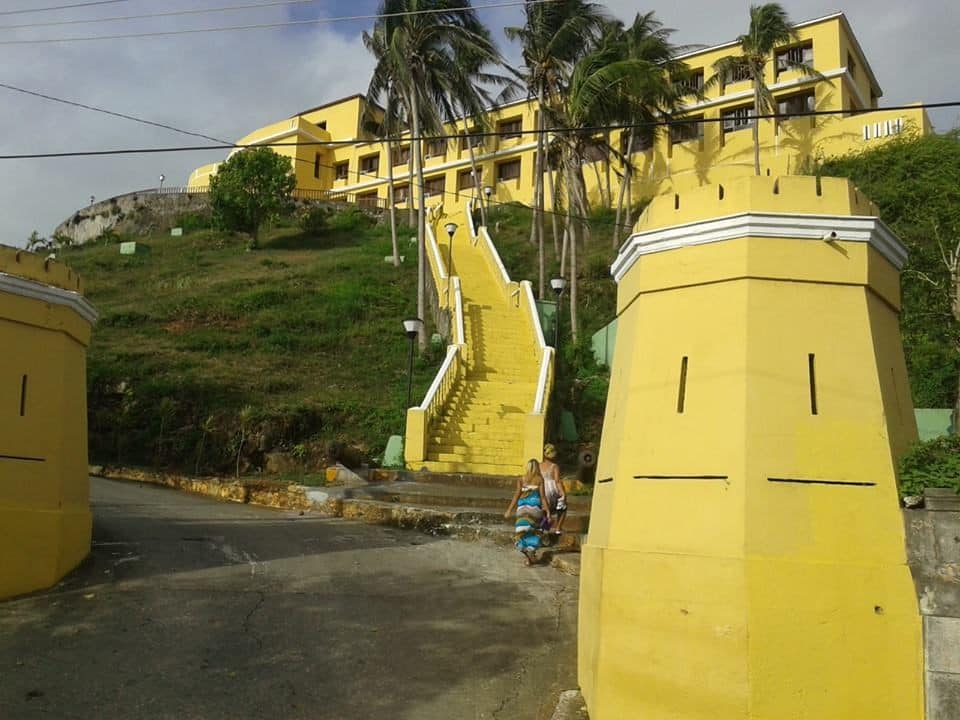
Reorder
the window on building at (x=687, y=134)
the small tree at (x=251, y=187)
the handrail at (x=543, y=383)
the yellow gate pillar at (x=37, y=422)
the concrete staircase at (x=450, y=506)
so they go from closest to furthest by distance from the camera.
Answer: the yellow gate pillar at (x=37, y=422), the concrete staircase at (x=450, y=506), the handrail at (x=543, y=383), the window on building at (x=687, y=134), the small tree at (x=251, y=187)

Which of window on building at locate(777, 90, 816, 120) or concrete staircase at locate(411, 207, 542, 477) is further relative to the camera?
window on building at locate(777, 90, 816, 120)

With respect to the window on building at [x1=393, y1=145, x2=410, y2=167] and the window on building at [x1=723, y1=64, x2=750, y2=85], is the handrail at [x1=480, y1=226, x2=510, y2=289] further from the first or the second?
the window on building at [x1=393, y1=145, x2=410, y2=167]

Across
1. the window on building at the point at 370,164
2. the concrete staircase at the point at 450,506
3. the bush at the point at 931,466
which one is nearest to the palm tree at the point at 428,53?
the concrete staircase at the point at 450,506

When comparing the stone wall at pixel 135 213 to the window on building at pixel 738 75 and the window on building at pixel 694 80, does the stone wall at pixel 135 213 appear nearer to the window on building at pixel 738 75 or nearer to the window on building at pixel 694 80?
the window on building at pixel 694 80

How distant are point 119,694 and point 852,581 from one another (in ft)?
16.4

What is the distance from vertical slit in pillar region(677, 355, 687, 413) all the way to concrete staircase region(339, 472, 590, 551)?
5.19 m

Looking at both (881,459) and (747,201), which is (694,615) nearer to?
(881,459)

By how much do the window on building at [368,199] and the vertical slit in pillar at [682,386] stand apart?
145ft

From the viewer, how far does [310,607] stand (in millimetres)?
7883

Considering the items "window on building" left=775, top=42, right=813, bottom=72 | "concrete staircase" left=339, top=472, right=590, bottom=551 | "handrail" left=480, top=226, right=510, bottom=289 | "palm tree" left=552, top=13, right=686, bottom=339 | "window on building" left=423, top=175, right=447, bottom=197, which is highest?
"window on building" left=775, top=42, right=813, bottom=72

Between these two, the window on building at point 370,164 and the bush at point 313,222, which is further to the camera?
the window on building at point 370,164

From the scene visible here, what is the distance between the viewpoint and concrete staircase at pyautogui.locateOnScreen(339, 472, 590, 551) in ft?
38.5

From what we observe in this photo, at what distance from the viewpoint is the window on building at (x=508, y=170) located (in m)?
44.7

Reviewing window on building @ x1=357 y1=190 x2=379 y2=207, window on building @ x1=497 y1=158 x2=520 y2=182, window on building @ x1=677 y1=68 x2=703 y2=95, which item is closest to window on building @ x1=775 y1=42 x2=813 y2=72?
window on building @ x1=677 y1=68 x2=703 y2=95
